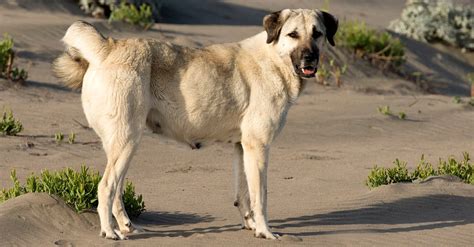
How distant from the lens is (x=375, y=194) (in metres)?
9.84

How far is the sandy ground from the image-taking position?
7.93 m

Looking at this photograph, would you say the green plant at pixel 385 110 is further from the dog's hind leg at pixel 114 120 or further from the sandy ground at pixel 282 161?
the dog's hind leg at pixel 114 120

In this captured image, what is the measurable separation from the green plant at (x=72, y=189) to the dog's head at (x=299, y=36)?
187cm

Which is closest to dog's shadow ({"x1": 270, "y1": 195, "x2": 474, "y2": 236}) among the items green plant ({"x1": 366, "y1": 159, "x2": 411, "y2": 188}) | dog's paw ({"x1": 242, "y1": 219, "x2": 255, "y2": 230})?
dog's paw ({"x1": 242, "y1": 219, "x2": 255, "y2": 230})

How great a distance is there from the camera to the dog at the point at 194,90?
7.48m

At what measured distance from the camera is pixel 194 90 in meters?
7.88

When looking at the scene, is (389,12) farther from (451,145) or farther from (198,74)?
(198,74)

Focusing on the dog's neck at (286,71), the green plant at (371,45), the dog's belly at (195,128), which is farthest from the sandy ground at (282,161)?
the dog's neck at (286,71)

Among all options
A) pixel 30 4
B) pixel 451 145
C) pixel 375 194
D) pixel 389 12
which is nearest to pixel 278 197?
pixel 375 194

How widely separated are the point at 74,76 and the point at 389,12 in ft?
75.7

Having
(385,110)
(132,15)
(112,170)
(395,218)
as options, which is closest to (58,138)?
(112,170)

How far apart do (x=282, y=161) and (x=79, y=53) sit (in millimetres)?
4953

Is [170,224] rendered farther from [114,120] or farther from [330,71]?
[330,71]

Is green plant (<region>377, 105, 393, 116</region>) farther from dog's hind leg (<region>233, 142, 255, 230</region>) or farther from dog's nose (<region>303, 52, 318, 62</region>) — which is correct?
dog's nose (<region>303, 52, 318, 62</region>)
